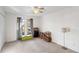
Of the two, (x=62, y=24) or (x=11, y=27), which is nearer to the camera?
(x=11, y=27)

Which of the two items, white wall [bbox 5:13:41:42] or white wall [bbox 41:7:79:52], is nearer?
white wall [bbox 5:13:41:42]

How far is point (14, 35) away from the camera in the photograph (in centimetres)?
185

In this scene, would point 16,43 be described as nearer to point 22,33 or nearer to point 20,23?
point 22,33

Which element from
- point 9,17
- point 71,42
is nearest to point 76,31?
point 71,42

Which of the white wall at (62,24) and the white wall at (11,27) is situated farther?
the white wall at (62,24)

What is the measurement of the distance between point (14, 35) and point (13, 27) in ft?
0.62

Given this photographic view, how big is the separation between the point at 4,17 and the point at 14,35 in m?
0.49

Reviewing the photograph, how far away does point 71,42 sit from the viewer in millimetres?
2545

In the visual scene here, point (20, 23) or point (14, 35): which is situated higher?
point (20, 23)
